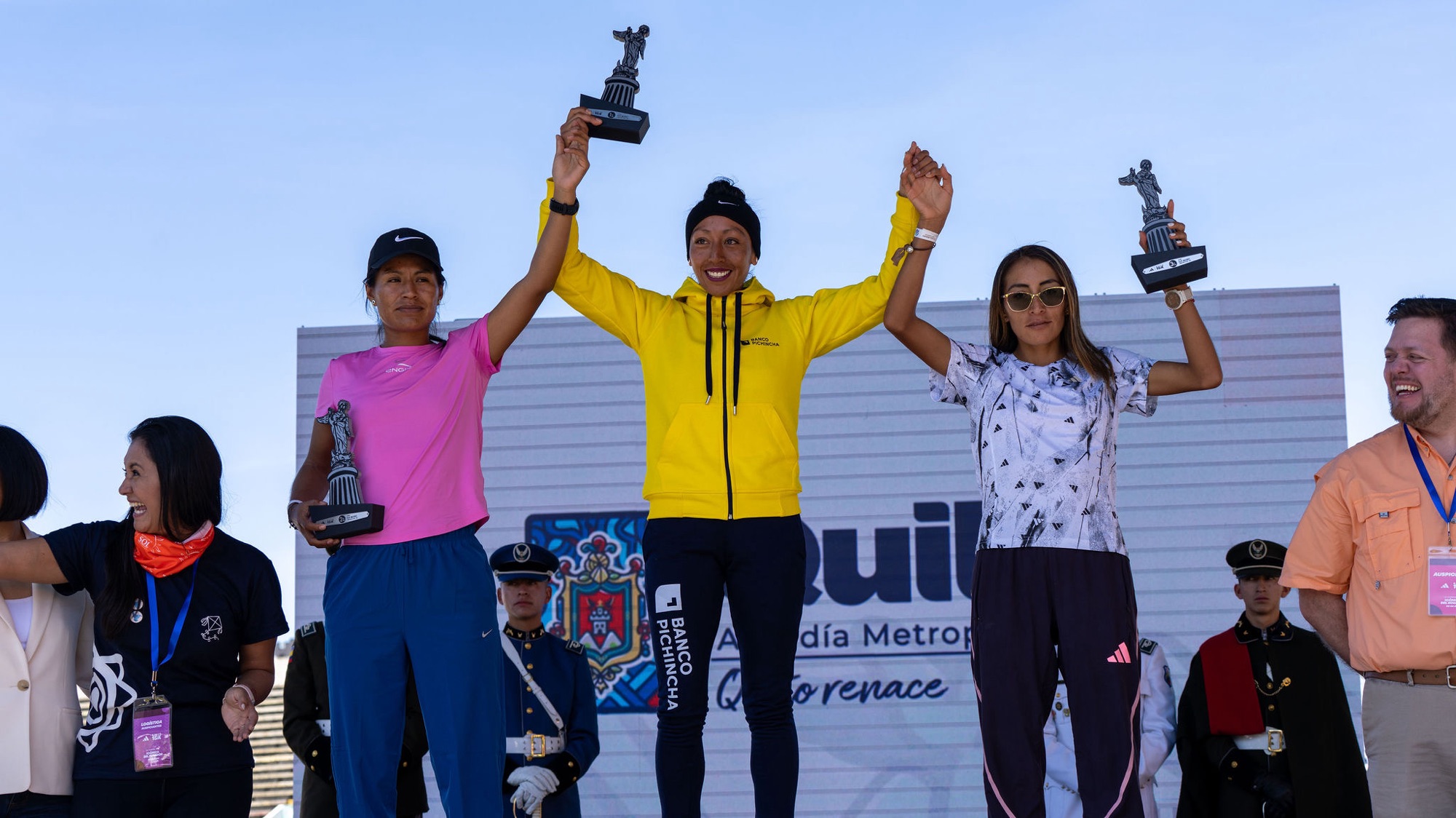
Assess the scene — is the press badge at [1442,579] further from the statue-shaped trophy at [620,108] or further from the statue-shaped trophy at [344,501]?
the statue-shaped trophy at [344,501]

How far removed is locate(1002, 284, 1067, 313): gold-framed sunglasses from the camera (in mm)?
3457

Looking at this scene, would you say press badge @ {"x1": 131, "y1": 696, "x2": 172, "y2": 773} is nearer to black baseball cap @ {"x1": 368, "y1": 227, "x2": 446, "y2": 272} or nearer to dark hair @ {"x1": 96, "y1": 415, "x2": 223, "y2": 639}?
dark hair @ {"x1": 96, "y1": 415, "x2": 223, "y2": 639}

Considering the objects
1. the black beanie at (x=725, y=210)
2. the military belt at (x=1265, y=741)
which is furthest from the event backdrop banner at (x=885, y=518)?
the black beanie at (x=725, y=210)

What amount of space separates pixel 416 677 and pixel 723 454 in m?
0.96

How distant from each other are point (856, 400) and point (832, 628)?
4.41ft

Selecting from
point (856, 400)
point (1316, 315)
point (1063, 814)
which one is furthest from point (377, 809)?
point (1316, 315)

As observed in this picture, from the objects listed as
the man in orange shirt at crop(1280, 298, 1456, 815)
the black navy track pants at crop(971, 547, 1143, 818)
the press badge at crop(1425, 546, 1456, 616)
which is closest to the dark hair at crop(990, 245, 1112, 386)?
the black navy track pants at crop(971, 547, 1143, 818)

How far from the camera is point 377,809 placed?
3.15 metres

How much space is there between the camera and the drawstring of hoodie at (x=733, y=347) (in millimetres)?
3590

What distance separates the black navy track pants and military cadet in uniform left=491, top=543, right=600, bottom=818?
2177 mm

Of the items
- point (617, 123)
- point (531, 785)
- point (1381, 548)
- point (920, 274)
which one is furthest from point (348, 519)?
point (1381, 548)

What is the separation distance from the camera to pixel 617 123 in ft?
11.8

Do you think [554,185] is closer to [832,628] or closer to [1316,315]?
[832,628]

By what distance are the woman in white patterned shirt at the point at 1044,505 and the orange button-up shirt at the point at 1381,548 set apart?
435mm
